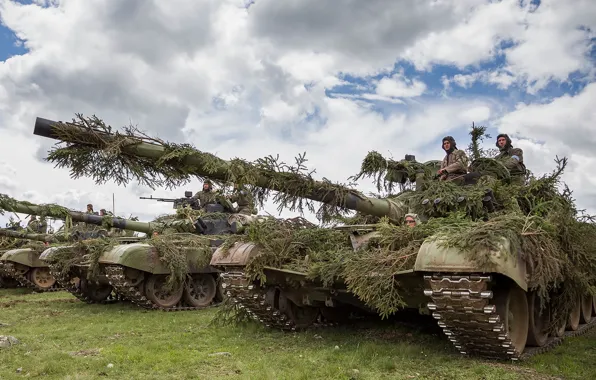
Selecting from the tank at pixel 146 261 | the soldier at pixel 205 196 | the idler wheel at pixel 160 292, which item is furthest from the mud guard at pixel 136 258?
→ the soldier at pixel 205 196

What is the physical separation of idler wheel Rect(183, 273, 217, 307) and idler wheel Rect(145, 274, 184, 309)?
22 cm

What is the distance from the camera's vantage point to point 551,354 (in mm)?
7500

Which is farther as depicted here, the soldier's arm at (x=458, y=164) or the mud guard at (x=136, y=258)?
the mud guard at (x=136, y=258)

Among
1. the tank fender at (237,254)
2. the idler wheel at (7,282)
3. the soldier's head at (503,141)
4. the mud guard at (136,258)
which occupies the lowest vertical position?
the idler wheel at (7,282)

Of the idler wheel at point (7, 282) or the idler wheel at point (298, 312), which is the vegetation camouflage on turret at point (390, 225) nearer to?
the idler wheel at point (298, 312)

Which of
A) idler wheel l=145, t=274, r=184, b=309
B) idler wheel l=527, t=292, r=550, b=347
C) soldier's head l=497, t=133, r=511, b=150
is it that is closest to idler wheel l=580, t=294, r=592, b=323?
idler wheel l=527, t=292, r=550, b=347

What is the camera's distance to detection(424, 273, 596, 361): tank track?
6.00 meters

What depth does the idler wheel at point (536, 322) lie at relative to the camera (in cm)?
763

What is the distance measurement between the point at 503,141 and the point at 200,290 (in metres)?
7.36

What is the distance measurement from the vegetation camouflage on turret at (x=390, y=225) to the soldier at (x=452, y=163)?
264 mm

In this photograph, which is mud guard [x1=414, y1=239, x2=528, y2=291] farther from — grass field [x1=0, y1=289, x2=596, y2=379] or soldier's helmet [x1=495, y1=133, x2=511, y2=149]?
soldier's helmet [x1=495, y1=133, x2=511, y2=149]

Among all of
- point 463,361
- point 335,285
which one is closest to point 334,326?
point 335,285

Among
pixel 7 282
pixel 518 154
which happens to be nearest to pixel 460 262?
pixel 518 154

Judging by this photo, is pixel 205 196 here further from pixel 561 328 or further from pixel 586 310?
pixel 561 328
